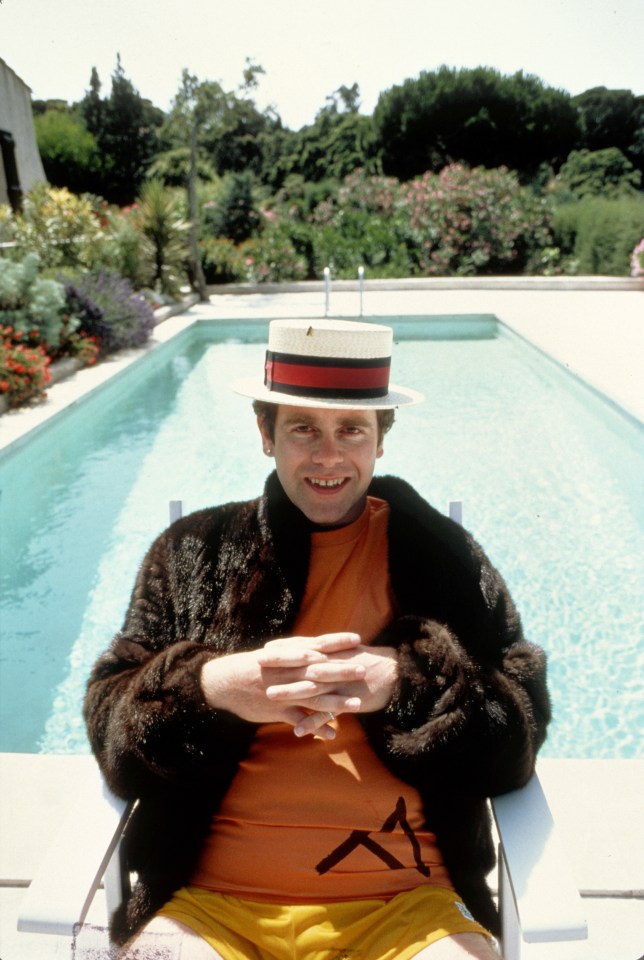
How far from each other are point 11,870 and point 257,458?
4.53m

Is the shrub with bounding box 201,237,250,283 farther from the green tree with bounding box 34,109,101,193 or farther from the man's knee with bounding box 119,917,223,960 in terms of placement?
the man's knee with bounding box 119,917,223,960

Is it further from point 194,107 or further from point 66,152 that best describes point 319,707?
point 66,152

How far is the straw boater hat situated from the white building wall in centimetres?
1512

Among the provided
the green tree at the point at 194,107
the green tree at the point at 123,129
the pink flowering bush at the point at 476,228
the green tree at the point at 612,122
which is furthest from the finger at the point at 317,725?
the green tree at the point at 612,122

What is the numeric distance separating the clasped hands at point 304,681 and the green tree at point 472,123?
75.9 feet

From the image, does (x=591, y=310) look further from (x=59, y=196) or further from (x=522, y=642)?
(x=522, y=642)

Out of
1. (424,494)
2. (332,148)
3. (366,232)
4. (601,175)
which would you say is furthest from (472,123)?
(424,494)

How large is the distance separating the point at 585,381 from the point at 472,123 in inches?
707

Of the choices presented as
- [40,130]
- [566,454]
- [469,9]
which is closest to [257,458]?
[566,454]

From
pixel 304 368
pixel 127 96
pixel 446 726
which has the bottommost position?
pixel 446 726

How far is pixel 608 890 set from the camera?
1.71 m

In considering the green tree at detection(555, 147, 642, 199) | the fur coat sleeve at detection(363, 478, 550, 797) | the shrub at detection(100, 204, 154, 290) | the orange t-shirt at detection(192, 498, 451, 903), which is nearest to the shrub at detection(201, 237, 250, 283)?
the shrub at detection(100, 204, 154, 290)

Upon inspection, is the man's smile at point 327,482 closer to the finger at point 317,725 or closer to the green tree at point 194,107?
the finger at point 317,725

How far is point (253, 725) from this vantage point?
128 cm
